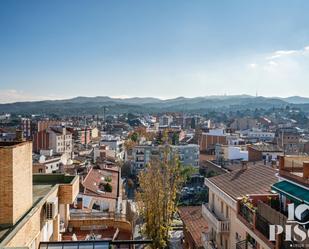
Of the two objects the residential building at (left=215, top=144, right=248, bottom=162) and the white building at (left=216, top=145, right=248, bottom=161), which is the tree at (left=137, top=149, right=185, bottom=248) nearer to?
the residential building at (left=215, top=144, right=248, bottom=162)

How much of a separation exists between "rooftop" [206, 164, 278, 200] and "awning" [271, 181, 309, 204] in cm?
324

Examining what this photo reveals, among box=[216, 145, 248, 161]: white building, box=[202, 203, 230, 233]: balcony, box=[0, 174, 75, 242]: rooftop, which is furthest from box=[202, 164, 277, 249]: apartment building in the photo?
box=[216, 145, 248, 161]: white building

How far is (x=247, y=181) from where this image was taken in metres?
16.8


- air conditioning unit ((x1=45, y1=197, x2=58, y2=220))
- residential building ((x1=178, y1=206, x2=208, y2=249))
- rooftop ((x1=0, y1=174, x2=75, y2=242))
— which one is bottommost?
residential building ((x1=178, y1=206, x2=208, y2=249))

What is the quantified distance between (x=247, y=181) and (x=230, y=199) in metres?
1.97

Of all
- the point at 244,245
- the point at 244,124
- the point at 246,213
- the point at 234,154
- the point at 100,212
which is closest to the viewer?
the point at 246,213

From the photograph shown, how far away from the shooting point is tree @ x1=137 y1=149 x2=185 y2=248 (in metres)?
22.1

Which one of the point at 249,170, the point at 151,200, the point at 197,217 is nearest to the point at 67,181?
the point at 249,170

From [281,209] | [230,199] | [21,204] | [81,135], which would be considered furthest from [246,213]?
[81,135]

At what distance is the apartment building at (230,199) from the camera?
1502cm

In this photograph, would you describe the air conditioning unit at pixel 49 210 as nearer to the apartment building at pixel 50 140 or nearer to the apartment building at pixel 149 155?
the apartment building at pixel 149 155

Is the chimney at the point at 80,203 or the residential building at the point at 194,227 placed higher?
the chimney at the point at 80,203

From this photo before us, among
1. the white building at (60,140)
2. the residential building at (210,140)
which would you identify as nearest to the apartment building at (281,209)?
the white building at (60,140)

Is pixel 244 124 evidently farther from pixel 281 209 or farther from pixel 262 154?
pixel 281 209
